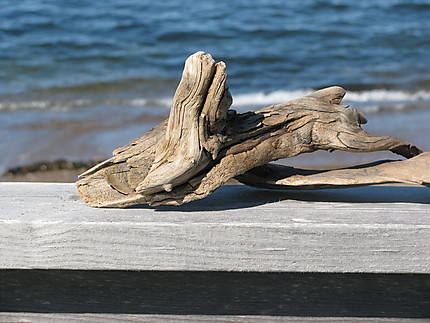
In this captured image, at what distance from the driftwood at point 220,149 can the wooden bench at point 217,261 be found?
69mm

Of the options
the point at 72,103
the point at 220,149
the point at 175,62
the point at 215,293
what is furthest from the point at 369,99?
the point at 215,293

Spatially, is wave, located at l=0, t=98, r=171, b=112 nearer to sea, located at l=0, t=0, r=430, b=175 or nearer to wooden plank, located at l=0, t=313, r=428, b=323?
sea, located at l=0, t=0, r=430, b=175

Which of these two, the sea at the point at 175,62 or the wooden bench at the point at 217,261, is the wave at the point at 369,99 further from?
the wooden bench at the point at 217,261

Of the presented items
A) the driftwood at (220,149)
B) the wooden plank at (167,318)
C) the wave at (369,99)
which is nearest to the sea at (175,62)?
the wave at (369,99)

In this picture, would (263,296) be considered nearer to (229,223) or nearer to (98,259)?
(229,223)

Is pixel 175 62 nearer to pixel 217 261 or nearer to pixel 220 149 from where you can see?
pixel 220 149

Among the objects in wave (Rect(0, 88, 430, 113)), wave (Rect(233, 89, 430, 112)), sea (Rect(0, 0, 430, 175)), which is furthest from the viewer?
wave (Rect(0, 88, 430, 113))

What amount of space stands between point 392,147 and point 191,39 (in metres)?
9.03

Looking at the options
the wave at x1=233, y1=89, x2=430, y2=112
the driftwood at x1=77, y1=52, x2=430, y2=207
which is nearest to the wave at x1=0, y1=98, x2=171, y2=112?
the wave at x1=233, y1=89, x2=430, y2=112

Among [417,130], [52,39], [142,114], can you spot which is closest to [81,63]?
[52,39]

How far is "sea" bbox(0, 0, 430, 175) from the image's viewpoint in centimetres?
596

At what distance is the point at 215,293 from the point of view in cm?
154

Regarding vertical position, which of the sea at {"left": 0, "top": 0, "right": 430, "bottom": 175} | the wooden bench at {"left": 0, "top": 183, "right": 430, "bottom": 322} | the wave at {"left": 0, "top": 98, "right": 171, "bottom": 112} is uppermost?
the wooden bench at {"left": 0, "top": 183, "right": 430, "bottom": 322}

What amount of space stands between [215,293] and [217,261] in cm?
16
